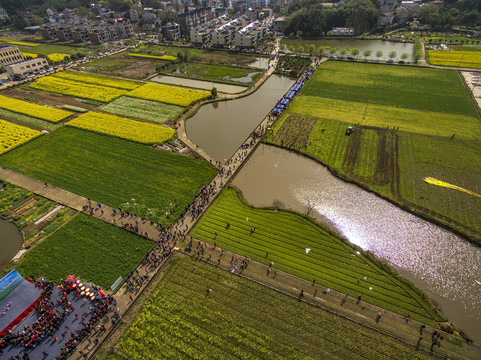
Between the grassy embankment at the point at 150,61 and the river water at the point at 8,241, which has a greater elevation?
the grassy embankment at the point at 150,61

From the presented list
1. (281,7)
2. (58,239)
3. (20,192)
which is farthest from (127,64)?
(281,7)

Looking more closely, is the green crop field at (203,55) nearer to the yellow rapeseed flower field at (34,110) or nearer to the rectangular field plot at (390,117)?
the rectangular field plot at (390,117)

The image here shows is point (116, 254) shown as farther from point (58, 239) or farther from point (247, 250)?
point (247, 250)

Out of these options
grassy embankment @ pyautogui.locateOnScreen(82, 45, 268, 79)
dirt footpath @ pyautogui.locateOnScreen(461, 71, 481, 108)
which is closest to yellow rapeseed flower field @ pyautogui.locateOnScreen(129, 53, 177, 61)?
grassy embankment @ pyautogui.locateOnScreen(82, 45, 268, 79)

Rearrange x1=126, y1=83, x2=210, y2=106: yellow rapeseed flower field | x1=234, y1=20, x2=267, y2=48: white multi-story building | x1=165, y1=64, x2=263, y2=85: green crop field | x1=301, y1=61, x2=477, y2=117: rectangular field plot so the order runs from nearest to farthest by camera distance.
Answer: x1=301, y1=61, x2=477, y2=117: rectangular field plot → x1=126, y1=83, x2=210, y2=106: yellow rapeseed flower field → x1=165, y1=64, x2=263, y2=85: green crop field → x1=234, y1=20, x2=267, y2=48: white multi-story building

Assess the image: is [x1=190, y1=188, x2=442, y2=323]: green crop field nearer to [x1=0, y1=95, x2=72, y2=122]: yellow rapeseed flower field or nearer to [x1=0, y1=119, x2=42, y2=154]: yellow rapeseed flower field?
[x1=0, y1=119, x2=42, y2=154]: yellow rapeseed flower field

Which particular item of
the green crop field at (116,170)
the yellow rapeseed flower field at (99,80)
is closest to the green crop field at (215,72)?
the yellow rapeseed flower field at (99,80)

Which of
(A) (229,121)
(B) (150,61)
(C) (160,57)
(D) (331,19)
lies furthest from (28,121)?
(D) (331,19)
